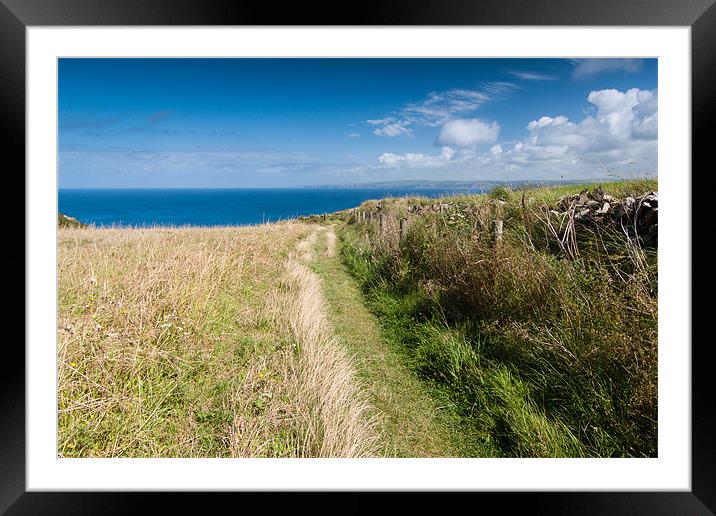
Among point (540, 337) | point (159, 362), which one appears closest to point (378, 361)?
point (540, 337)

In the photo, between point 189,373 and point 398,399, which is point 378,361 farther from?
point 189,373

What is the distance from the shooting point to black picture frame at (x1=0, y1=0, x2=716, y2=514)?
78.2 inches

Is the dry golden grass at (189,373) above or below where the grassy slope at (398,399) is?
above

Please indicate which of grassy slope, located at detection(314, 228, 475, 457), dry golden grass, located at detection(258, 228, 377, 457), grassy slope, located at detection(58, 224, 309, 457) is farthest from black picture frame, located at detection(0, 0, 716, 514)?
grassy slope, located at detection(314, 228, 475, 457)

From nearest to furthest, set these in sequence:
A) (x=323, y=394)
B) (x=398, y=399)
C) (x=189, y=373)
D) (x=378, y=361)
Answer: (x=323, y=394) < (x=189, y=373) < (x=398, y=399) < (x=378, y=361)

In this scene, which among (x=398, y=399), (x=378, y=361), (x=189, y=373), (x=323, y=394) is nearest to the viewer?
(x=323, y=394)

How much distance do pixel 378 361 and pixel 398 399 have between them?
2.77 feet

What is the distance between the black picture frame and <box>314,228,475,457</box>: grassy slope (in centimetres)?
108

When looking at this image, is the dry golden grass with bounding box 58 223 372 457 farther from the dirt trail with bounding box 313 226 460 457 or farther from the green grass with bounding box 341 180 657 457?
the green grass with bounding box 341 180 657 457

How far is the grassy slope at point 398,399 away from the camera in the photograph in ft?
10.0

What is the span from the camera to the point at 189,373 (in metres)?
3.31
